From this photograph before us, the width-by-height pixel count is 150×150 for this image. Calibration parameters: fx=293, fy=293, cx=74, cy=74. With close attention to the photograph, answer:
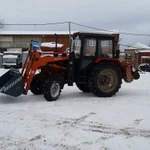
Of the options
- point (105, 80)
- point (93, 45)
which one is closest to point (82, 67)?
point (93, 45)

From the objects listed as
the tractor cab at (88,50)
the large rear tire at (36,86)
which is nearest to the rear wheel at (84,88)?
the tractor cab at (88,50)

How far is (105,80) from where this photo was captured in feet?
33.5

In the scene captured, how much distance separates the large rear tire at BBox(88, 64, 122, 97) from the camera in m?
9.89

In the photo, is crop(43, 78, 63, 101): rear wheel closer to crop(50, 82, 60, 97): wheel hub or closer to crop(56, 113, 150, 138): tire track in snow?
crop(50, 82, 60, 97): wheel hub

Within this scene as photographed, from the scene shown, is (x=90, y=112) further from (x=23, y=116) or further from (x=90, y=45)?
(x=90, y=45)

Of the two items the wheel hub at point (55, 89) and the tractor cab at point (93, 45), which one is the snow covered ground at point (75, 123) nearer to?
the wheel hub at point (55, 89)

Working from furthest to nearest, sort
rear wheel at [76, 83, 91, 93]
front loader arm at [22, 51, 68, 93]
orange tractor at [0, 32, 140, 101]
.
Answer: rear wheel at [76, 83, 91, 93] < orange tractor at [0, 32, 140, 101] < front loader arm at [22, 51, 68, 93]

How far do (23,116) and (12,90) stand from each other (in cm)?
163

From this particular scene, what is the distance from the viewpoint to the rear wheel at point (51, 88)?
9.05 m

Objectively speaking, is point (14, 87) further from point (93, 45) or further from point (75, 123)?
point (93, 45)

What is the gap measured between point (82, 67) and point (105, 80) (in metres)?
0.95

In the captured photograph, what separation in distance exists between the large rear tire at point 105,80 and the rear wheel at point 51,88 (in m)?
1.21

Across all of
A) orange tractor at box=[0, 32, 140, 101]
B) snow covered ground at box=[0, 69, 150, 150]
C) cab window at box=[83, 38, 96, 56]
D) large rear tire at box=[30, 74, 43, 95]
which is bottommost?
snow covered ground at box=[0, 69, 150, 150]

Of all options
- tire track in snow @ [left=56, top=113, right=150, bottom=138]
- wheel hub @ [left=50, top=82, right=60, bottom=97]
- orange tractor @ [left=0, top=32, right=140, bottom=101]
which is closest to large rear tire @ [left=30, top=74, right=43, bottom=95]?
orange tractor @ [left=0, top=32, right=140, bottom=101]
